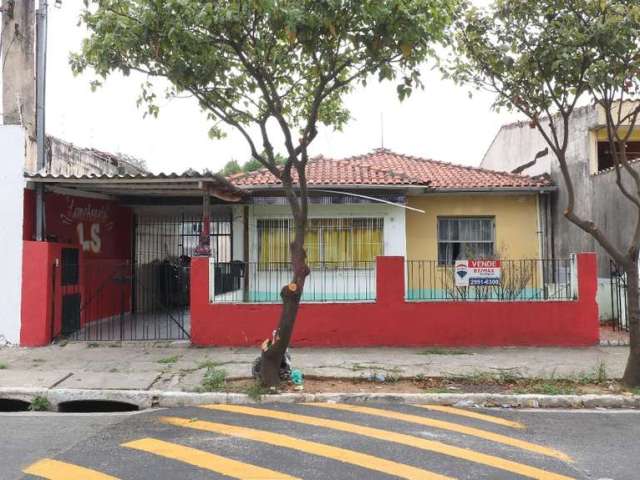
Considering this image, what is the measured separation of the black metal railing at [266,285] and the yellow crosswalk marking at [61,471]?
583cm

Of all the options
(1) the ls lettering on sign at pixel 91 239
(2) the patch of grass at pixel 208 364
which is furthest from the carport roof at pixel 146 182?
(2) the patch of grass at pixel 208 364

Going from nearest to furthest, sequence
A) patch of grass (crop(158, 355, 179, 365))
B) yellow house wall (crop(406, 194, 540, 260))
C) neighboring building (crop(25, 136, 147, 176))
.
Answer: patch of grass (crop(158, 355, 179, 365)) < neighboring building (crop(25, 136, 147, 176)) < yellow house wall (crop(406, 194, 540, 260))

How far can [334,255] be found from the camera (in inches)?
539

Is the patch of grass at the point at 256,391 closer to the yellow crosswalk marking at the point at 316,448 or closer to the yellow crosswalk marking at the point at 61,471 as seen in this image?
the yellow crosswalk marking at the point at 316,448

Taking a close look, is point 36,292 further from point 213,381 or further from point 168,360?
point 213,381

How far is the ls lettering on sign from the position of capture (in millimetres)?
12352

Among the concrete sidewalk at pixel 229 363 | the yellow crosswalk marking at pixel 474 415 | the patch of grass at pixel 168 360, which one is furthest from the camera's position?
the patch of grass at pixel 168 360

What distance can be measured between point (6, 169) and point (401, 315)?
24.2 feet

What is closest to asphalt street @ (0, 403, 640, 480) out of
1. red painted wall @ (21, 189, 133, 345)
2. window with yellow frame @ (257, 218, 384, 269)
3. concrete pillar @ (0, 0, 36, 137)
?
red painted wall @ (21, 189, 133, 345)

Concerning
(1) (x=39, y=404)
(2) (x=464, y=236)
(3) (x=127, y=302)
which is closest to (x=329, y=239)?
(2) (x=464, y=236)

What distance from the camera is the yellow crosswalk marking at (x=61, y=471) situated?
15.3 feet

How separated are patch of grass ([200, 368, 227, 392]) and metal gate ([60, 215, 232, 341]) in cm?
246

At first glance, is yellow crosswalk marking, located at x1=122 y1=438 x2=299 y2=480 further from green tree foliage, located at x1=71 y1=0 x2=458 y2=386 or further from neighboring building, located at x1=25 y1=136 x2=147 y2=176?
neighboring building, located at x1=25 y1=136 x2=147 y2=176

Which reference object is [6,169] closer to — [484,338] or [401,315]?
[401,315]
